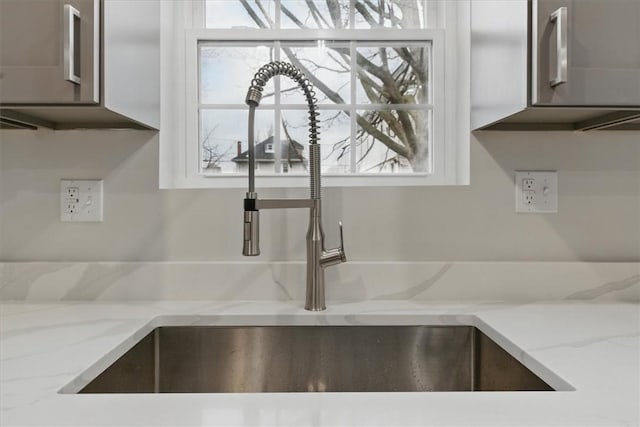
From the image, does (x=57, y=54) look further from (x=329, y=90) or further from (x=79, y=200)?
(x=329, y=90)

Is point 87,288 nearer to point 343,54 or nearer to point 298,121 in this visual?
point 298,121

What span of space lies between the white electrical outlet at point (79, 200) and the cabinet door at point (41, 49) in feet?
1.22

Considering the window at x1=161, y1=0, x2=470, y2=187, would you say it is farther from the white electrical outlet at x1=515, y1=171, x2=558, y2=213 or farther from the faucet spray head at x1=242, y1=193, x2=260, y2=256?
the faucet spray head at x1=242, y1=193, x2=260, y2=256

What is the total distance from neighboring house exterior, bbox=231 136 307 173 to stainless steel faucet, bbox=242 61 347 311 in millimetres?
344

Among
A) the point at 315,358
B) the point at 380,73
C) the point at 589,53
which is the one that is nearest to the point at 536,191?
the point at 589,53

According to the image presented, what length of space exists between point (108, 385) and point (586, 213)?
3.96ft

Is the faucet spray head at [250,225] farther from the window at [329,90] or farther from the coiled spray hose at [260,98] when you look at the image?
the window at [329,90]

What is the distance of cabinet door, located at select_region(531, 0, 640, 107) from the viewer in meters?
0.90

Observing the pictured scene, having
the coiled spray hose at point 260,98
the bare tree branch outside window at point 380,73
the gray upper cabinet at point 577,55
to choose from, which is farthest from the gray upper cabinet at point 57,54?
the gray upper cabinet at point 577,55

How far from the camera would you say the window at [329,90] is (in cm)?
141

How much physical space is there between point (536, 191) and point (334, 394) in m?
0.89

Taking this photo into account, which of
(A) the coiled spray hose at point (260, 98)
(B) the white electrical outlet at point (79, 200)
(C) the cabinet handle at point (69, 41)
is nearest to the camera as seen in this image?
(C) the cabinet handle at point (69, 41)

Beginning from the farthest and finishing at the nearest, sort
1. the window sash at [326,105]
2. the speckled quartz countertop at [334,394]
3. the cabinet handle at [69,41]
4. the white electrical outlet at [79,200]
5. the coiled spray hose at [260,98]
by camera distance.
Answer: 1. the window sash at [326,105]
2. the white electrical outlet at [79,200]
3. the coiled spray hose at [260,98]
4. the cabinet handle at [69,41]
5. the speckled quartz countertop at [334,394]

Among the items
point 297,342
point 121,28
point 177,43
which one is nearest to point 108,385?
point 297,342
